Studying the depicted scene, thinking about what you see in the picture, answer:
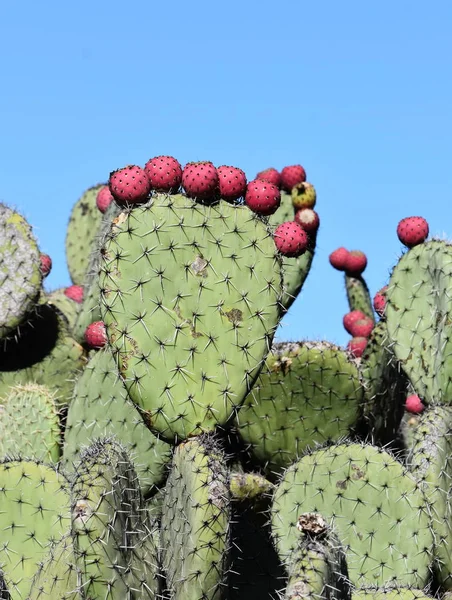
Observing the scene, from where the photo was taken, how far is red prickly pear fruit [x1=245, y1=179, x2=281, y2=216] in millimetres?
4367

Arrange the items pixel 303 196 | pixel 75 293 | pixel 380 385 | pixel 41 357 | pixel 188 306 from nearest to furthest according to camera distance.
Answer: pixel 188 306
pixel 380 385
pixel 41 357
pixel 303 196
pixel 75 293

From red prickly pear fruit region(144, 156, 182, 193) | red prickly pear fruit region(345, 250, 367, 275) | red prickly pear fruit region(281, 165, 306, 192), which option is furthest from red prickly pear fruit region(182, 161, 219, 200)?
red prickly pear fruit region(345, 250, 367, 275)

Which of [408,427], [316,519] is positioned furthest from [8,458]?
[408,427]

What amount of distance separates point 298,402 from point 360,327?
5.97 ft

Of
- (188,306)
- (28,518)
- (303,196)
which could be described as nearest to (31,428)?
(28,518)

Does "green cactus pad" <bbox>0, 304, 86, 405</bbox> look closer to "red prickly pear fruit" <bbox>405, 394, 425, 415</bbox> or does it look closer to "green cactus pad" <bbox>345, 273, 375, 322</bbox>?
"red prickly pear fruit" <bbox>405, 394, 425, 415</bbox>

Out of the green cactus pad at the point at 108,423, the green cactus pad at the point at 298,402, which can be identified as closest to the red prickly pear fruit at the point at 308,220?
the green cactus pad at the point at 298,402

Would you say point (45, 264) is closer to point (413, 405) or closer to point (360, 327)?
point (360, 327)

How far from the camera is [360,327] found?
23.8 feet

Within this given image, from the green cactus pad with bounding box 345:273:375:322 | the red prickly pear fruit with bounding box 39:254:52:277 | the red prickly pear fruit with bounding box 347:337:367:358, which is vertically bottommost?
the red prickly pear fruit with bounding box 347:337:367:358

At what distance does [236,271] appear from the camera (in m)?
4.29

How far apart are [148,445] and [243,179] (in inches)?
51.3

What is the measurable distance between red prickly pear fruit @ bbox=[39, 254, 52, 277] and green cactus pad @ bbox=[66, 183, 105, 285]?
935mm

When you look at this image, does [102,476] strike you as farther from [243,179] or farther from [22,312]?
[22,312]
